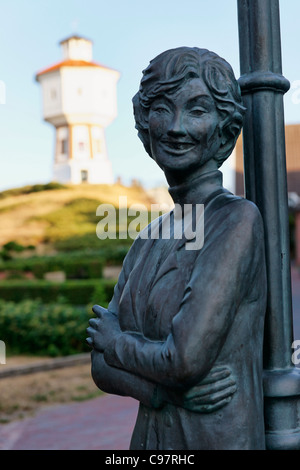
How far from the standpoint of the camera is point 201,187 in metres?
1.77

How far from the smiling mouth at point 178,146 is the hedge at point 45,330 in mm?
7706

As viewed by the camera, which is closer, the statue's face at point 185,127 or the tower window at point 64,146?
the statue's face at point 185,127

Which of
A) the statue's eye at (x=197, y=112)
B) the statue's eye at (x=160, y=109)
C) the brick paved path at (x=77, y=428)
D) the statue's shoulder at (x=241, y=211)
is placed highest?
the statue's eye at (x=160, y=109)

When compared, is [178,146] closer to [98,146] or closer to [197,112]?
[197,112]

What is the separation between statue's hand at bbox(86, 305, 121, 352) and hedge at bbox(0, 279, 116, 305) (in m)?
9.96

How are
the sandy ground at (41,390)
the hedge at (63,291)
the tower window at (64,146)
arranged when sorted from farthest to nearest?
the tower window at (64,146) → the hedge at (63,291) → the sandy ground at (41,390)

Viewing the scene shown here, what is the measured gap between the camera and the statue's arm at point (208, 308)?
152 centimetres

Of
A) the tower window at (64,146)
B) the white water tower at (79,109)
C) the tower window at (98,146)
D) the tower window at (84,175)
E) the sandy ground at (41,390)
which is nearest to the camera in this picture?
the sandy ground at (41,390)

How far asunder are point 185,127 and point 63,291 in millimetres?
11914

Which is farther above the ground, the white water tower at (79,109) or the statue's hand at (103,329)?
the white water tower at (79,109)

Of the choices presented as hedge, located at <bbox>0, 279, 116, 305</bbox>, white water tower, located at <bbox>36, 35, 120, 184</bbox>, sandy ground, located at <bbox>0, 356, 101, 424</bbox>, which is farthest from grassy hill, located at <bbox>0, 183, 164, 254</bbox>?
sandy ground, located at <bbox>0, 356, 101, 424</bbox>

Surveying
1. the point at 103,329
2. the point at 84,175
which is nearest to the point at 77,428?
the point at 103,329

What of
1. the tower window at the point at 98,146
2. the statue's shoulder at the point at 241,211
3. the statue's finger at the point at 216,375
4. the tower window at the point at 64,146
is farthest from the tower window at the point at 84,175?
the statue's finger at the point at 216,375

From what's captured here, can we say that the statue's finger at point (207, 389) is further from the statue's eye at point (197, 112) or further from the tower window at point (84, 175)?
the tower window at point (84, 175)
